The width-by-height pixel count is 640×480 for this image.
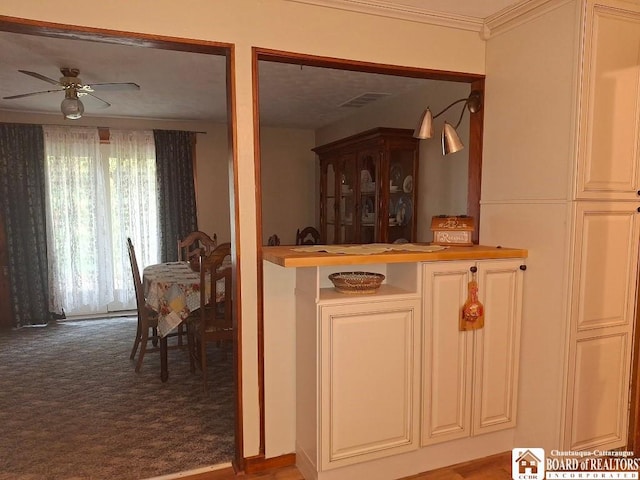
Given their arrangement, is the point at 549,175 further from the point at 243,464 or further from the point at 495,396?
the point at 243,464

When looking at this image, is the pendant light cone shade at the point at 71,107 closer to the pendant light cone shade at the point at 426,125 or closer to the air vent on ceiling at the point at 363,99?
the air vent on ceiling at the point at 363,99

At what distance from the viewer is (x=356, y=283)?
2.04m

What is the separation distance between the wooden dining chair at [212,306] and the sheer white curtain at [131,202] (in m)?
2.33

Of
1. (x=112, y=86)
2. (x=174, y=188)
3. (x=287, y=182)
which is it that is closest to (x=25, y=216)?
(x=174, y=188)

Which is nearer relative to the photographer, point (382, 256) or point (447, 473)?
point (382, 256)

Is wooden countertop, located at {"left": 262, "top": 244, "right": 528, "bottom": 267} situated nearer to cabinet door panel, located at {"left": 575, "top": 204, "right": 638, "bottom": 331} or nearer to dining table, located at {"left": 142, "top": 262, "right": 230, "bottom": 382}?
cabinet door panel, located at {"left": 575, "top": 204, "right": 638, "bottom": 331}

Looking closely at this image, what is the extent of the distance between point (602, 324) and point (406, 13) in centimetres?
180

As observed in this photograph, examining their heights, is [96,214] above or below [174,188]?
below

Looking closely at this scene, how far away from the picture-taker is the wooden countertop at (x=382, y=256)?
1.90 m

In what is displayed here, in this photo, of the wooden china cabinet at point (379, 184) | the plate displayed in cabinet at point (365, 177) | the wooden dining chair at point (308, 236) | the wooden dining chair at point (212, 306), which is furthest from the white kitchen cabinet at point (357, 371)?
the wooden dining chair at point (308, 236)

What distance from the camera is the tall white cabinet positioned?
2.05 m

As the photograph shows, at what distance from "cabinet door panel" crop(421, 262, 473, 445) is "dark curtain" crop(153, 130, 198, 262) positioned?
403 cm

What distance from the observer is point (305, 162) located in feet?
20.2

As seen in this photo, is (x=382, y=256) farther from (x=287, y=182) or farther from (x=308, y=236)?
(x=287, y=182)
